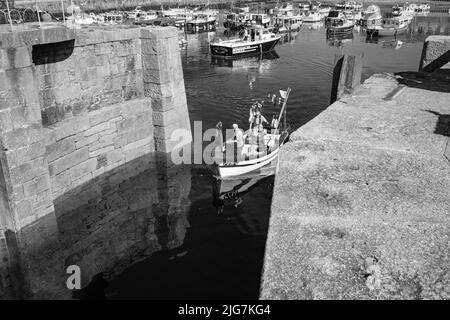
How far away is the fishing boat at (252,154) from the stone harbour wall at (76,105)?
9.12 ft

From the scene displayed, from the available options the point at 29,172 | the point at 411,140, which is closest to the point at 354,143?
the point at 411,140

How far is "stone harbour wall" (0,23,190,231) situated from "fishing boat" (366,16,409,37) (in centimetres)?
5145

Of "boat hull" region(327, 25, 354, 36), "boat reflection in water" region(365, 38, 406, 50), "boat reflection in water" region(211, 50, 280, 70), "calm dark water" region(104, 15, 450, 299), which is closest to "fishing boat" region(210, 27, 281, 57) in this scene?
"boat reflection in water" region(211, 50, 280, 70)

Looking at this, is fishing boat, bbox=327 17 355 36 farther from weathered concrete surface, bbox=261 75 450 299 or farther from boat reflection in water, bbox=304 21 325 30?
weathered concrete surface, bbox=261 75 450 299

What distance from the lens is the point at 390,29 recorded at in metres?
59.1

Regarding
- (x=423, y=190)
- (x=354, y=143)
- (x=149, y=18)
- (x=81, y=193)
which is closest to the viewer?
(x=423, y=190)

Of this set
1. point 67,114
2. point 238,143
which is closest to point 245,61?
point 238,143

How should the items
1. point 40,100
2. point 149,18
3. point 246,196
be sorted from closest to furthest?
point 40,100 → point 246,196 → point 149,18

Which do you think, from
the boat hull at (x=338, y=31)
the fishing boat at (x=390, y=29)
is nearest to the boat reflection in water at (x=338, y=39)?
the boat hull at (x=338, y=31)

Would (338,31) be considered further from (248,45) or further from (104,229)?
(104,229)

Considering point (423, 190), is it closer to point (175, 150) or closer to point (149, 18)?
point (175, 150)

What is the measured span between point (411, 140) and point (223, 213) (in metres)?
5.79

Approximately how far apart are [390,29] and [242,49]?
98.2ft

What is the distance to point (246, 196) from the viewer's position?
1352cm
